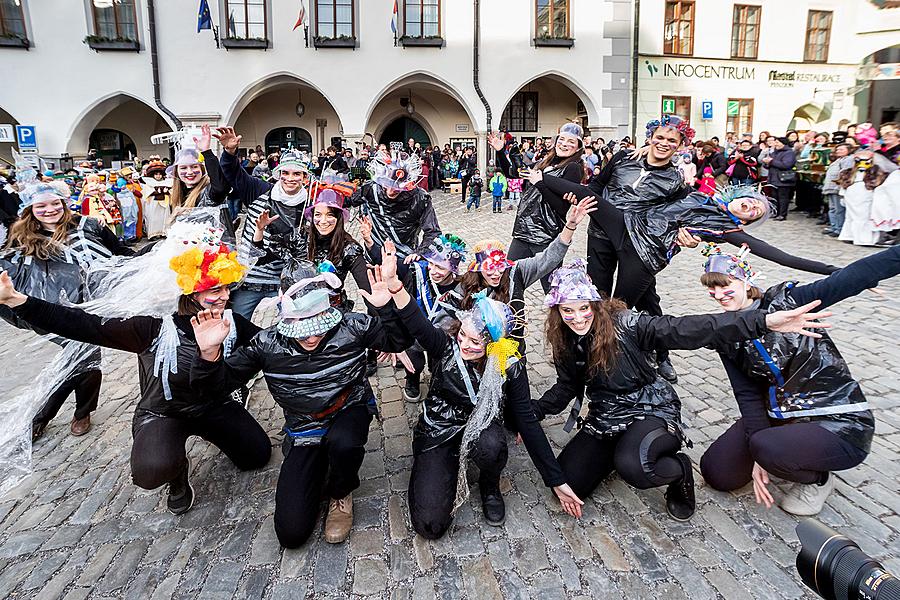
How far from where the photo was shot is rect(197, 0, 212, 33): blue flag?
16.0 meters

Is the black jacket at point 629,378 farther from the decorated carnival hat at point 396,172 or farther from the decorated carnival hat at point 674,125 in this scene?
the decorated carnival hat at point 396,172

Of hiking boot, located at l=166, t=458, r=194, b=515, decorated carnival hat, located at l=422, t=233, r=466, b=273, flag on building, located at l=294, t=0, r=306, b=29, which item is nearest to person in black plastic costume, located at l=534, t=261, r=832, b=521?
decorated carnival hat, located at l=422, t=233, r=466, b=273

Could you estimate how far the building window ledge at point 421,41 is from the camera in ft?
59.2

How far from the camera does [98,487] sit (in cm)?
330

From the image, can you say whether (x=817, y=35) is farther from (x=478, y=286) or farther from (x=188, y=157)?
(x=188, y=157)

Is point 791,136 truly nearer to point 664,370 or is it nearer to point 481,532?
point 664,370

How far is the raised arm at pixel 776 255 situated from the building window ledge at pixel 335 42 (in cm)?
1708

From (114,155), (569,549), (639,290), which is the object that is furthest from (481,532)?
(114,155)

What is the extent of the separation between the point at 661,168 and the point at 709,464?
212 cm

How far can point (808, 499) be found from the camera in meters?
2.81

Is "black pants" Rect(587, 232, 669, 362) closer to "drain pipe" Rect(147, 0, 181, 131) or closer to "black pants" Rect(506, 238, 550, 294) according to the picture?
"black pants" Rect(506, 238, 550, 294)

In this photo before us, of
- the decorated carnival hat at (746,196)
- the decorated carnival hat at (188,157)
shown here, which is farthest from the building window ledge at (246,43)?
the decorated carnival hat at (746,196)

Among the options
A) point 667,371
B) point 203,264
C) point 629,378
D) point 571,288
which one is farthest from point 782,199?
point 203,264

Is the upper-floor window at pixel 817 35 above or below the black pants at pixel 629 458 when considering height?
above
